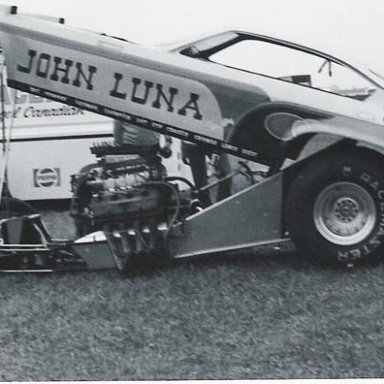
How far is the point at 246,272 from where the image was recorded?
172 inches

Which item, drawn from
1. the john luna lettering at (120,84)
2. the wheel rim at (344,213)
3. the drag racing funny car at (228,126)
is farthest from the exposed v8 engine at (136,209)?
the wheel rim at (344,213)

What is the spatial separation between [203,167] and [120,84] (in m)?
0.65

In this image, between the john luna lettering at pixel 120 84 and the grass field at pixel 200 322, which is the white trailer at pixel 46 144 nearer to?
the john luna lettering at pixel 120 84

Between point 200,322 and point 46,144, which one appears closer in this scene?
point 200,322

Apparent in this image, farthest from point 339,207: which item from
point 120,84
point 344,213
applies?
point 120,84

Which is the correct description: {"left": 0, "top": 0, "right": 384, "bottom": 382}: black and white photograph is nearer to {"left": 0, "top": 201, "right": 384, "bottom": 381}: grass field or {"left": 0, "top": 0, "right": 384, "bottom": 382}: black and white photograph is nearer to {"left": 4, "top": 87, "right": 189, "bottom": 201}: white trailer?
{"left": 0, "top": 201, "right": 384, "bottom": 381}: grass field

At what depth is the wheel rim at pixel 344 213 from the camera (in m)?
4.30

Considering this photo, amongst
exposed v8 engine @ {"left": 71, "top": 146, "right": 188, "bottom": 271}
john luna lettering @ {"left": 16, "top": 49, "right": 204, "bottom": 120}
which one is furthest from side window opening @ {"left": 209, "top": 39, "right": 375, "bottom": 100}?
exposed v8 engine @ {"left": 71, "top": 146, "right": 188, "bottom": 271}

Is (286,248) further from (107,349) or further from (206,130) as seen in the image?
(107,349)

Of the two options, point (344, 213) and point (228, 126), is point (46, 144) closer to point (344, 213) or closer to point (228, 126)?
point (228, 126)

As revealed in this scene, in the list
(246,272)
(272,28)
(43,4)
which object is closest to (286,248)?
(246,272)

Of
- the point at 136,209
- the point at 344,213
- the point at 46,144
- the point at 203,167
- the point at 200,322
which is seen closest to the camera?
the point at 200,322

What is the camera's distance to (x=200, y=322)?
378cm

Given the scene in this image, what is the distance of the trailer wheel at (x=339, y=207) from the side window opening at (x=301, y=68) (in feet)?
1.11
